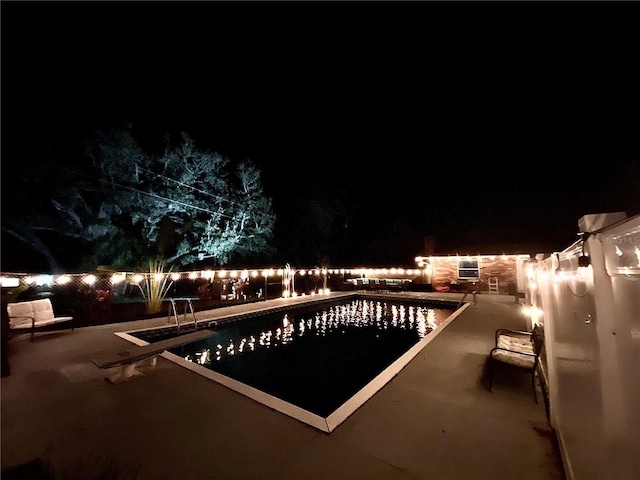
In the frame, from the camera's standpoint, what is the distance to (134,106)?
13.2 metres

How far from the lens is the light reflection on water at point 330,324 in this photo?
666cm

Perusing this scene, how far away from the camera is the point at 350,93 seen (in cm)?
1369

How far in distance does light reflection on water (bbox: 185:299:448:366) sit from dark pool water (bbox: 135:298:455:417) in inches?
0.9

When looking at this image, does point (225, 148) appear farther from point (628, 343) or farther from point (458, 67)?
point (628, 343)

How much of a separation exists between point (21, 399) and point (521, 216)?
26199 millimetres

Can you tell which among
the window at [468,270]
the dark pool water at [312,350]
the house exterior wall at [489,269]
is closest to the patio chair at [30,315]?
the dark pool water at [312,350]

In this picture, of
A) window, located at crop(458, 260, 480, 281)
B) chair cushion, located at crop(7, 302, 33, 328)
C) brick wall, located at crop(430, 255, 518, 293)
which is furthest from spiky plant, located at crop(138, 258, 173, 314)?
window, located at crop(458, 260, 480, 281)

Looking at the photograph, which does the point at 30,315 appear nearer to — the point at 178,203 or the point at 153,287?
the point at 153,287

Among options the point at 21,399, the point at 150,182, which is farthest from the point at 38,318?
the point at 150,182

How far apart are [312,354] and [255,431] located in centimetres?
379

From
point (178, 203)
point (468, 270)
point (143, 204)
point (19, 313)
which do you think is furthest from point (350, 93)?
point (19, 313)

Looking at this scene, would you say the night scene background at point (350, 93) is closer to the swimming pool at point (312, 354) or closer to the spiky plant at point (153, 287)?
the swimming pool at point (312, 354)

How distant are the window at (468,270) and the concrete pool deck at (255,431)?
13739 mm

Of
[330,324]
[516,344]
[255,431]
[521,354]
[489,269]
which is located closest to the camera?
[255,431]
